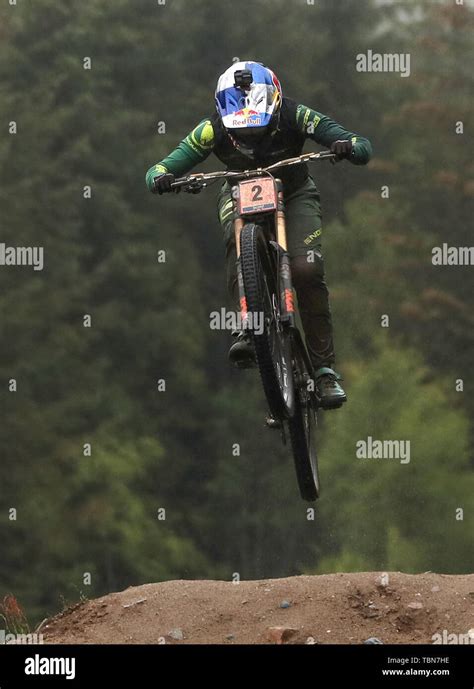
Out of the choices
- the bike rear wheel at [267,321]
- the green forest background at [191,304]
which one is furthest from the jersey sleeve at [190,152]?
the green forest background at [191,304]

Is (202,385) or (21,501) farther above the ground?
(202,385)

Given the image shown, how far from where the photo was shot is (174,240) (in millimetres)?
52375

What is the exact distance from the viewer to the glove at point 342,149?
12828 mm

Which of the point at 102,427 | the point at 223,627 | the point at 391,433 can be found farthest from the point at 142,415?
the point at 223,627

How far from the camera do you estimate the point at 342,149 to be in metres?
12.8

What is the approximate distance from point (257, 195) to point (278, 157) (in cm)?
64

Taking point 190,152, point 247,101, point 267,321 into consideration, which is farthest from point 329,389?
point 247,101

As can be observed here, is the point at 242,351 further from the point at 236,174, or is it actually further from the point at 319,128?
the point at 319,128

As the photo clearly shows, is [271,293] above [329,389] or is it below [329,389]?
above

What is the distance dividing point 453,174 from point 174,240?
8.53 metres
